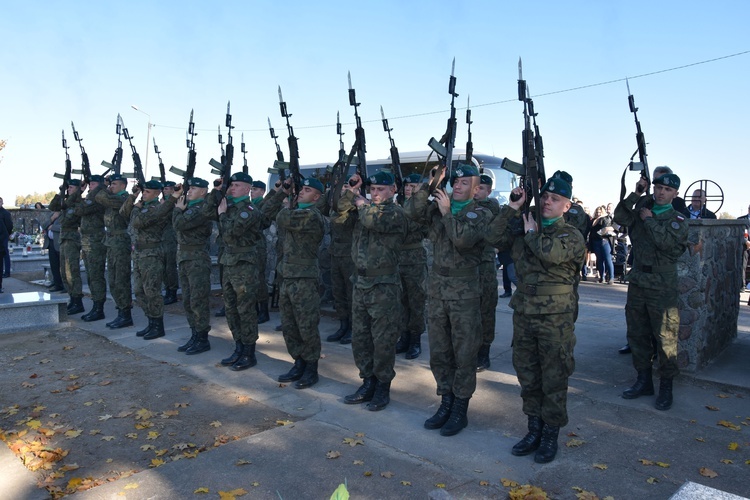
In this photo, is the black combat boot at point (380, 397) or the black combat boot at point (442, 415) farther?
the black combat boot at point (380, 397)

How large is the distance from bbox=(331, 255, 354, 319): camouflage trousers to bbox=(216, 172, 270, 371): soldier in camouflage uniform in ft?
4.96

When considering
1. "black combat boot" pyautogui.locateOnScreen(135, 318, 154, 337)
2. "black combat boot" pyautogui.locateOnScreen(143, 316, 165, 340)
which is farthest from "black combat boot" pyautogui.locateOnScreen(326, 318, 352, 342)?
"black combat boot" pyautogui.locateOnScreen(135, 318, 154, 337)

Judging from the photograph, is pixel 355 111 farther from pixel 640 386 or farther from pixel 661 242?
pixel 640 386

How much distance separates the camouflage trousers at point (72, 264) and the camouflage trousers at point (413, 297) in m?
6.19

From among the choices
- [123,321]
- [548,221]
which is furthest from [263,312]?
[548,221]

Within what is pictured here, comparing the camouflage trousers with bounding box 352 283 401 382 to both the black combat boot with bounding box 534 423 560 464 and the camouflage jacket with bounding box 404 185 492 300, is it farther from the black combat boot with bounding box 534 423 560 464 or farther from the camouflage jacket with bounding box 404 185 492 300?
the black combat boot with bounding box 534 423 560 464

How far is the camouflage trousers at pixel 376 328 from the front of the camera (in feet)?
16.6

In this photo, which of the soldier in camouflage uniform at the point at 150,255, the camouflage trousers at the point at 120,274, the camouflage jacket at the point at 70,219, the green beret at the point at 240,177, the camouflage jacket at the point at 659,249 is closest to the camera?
the camouflage jacket at the point at 659,249

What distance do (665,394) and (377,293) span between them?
2.73 metres

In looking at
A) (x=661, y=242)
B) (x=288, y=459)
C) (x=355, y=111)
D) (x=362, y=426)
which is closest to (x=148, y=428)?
(x=288, y=459)

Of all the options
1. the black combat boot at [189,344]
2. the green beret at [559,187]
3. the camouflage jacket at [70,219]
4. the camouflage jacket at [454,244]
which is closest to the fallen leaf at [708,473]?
the camouflage jacket at [454,244]

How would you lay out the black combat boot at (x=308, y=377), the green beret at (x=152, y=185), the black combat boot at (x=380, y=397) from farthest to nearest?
the green beret at (x=152, y=185), the black combat boot at (x=308, y=377), the black combat boot at (x=380, y=397)

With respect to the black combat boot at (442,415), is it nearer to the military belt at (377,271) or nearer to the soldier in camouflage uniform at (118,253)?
the military belt at (377,271)

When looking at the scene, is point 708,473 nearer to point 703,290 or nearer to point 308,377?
point 703,290
